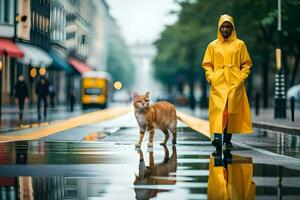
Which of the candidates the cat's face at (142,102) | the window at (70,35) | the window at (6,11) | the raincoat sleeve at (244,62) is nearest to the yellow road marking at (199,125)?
the cat's face at (142,102)

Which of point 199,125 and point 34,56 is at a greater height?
point 34,56

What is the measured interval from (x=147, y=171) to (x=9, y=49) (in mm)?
36640

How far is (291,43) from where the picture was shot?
48469 mm

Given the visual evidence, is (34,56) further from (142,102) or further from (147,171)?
(147,171)

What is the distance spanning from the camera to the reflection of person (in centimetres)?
823

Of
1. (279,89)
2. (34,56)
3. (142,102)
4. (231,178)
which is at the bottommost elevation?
(231,178)

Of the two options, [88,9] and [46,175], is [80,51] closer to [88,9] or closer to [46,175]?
[88,9]

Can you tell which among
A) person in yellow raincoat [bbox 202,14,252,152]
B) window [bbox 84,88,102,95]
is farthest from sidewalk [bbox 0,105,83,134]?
window [bbox 84,88,102,95]

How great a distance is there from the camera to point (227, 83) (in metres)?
13.5

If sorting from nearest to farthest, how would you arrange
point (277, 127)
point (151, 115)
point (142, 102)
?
1. point (142, 102)
2. point (151, 115)
3. point (277, 127)

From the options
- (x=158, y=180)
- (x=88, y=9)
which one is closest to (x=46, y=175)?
(x=158, y=180)

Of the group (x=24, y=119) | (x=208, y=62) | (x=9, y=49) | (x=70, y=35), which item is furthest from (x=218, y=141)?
(x=70, y=35)

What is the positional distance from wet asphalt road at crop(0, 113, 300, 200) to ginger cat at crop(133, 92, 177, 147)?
37cm

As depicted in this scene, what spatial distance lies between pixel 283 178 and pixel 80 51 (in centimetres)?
7984
